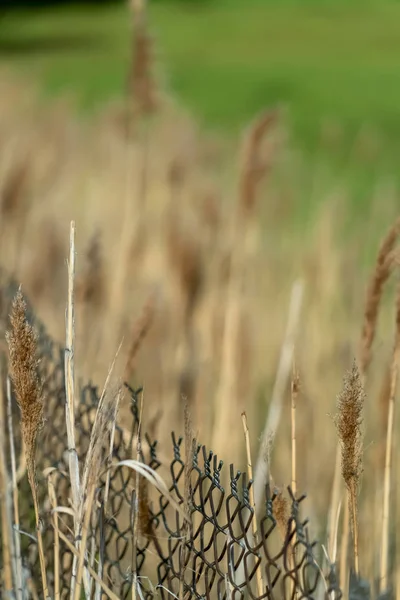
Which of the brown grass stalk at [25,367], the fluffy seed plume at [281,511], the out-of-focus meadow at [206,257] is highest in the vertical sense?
the out-of-focus meadow at [206,257]

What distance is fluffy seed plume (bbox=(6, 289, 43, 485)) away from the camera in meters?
0.78

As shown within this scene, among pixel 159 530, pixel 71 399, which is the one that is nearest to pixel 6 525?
pixel 159 530

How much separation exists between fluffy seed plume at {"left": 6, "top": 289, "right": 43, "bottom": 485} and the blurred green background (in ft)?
7.03

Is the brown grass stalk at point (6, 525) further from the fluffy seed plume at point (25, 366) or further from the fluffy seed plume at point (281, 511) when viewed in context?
the fluffy seed plume at point (281, 511)

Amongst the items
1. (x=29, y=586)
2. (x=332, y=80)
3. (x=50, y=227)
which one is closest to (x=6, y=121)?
(x=50, y=227)

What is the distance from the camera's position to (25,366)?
786 mm

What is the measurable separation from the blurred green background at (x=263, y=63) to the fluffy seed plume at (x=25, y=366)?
2.14 meters

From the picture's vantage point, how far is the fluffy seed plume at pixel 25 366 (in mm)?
782

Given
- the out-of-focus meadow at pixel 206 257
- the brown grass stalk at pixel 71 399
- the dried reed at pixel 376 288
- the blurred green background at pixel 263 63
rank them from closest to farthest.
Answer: the brown grass stalk at pixel 71 399 → the dried reed at pixel 376 288 → the out-of-focus meadow at pixel 206 257 → the blurred green background at pixel 263 63

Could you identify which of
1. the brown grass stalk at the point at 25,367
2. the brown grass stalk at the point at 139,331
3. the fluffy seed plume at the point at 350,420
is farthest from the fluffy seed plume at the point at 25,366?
the brown grass stalk at the point at 139,331

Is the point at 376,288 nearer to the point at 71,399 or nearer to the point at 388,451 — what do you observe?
the point at 388,451

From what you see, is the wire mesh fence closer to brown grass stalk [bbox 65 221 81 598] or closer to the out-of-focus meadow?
brown grass stalk [bbox 65 221 81 598]

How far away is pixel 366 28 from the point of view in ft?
48.4

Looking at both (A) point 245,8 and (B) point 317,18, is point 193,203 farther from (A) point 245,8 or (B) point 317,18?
(A) point 245,8
